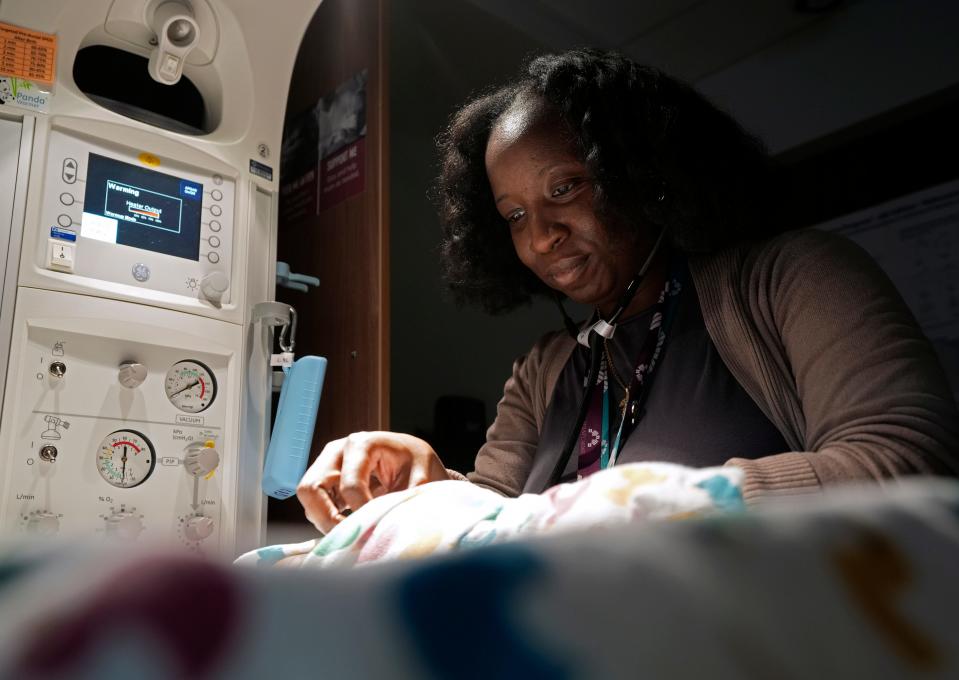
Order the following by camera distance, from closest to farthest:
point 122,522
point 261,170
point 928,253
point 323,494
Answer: point 323,494, point 122,522, point 261,170, point 928,253

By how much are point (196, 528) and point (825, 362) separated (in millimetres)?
914

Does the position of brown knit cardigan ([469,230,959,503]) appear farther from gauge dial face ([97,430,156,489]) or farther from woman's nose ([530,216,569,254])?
gauge dial face ([97,430,156,489])

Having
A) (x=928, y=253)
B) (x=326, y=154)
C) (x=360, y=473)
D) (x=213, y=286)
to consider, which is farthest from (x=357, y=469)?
(x=928, y=253)

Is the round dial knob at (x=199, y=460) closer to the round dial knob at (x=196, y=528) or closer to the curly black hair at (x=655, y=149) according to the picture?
the round dial knob at (x=196, y=528)

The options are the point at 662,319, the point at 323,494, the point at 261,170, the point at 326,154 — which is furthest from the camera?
the point at 326,154

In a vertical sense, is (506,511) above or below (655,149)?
below

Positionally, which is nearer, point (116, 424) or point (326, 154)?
point (116, 424)

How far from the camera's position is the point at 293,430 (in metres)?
1.25

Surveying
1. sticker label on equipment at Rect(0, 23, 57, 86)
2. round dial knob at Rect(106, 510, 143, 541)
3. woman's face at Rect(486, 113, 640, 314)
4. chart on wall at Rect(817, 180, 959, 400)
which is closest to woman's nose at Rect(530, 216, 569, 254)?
woman's face at Rect(486, 113, 640, 314)

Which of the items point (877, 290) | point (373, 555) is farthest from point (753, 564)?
point (877, 290)

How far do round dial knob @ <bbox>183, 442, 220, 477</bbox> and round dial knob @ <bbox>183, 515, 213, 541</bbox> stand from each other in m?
0.07

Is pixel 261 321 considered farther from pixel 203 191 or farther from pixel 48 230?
pixel 48 230

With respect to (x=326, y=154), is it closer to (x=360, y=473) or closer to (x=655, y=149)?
(x=655, y=149)

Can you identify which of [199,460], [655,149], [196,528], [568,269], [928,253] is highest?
[928,253]
